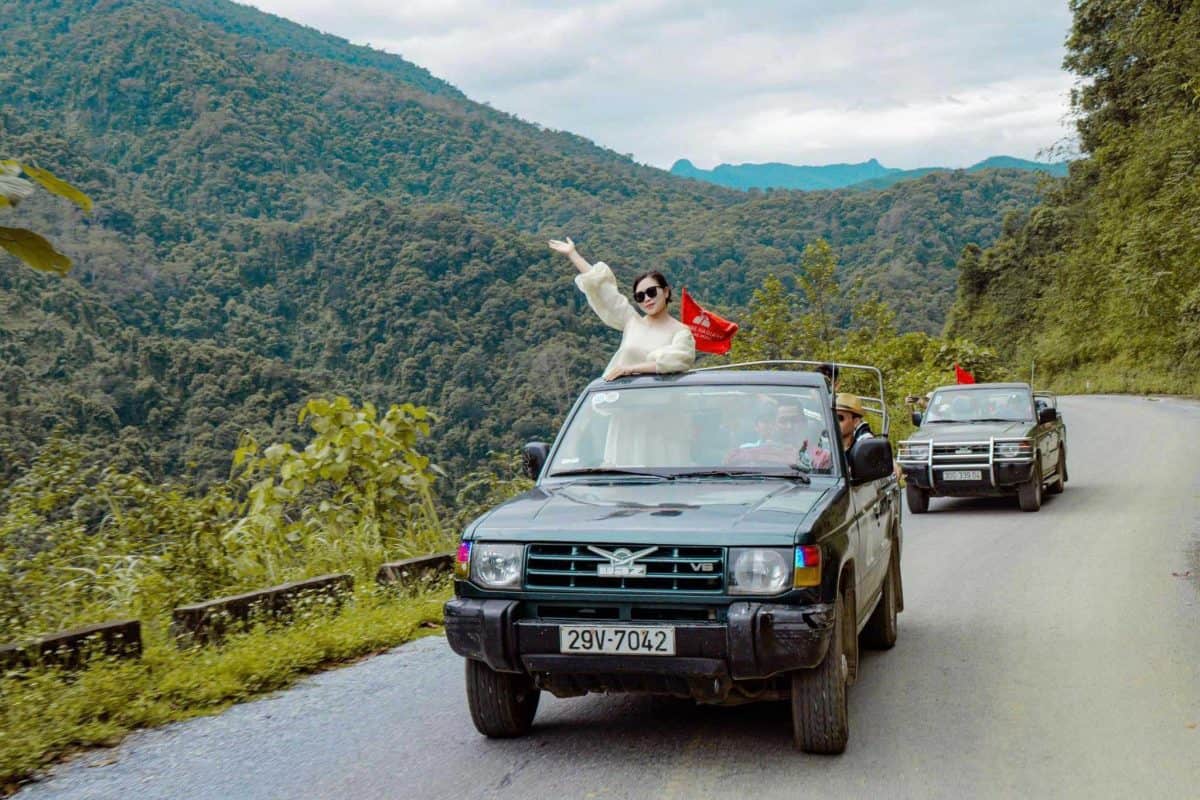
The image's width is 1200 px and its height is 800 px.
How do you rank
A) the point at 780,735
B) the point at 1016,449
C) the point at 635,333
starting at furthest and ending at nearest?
the point at 1016,449
the point at 635,333
the point at 780,735

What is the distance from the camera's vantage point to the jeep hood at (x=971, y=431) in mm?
15359

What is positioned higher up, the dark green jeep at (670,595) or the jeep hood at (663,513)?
the jeep hood at (663,513)

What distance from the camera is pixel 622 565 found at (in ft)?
15.5

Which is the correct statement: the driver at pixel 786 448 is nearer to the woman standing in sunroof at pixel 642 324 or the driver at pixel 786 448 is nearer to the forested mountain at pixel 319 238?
the woman standing in sunroof at pixel 642 324

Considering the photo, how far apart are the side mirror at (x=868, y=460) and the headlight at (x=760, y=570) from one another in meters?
1.36

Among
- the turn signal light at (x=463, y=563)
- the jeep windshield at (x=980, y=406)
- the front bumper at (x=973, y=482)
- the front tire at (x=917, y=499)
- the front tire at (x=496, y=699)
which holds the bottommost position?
the front tire at (x=917, y=499)

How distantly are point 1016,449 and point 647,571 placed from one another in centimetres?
1150

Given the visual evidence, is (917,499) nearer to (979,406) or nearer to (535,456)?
(979,406)

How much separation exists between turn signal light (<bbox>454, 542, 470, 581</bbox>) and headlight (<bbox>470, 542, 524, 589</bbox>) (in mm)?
31

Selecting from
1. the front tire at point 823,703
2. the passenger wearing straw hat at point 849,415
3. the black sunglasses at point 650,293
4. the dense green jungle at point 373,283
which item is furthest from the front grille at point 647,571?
the passenger wearing straw hat at point 849,415

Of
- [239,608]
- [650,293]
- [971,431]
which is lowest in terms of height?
[971,431]

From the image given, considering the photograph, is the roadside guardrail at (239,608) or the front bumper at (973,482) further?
the front bumper at (973,482)

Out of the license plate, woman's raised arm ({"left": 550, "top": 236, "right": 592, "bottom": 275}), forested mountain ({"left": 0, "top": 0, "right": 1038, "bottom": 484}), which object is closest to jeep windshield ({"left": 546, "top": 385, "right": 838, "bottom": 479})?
the license plate

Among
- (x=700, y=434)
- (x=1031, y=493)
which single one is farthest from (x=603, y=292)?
(x=1031, y=493)
